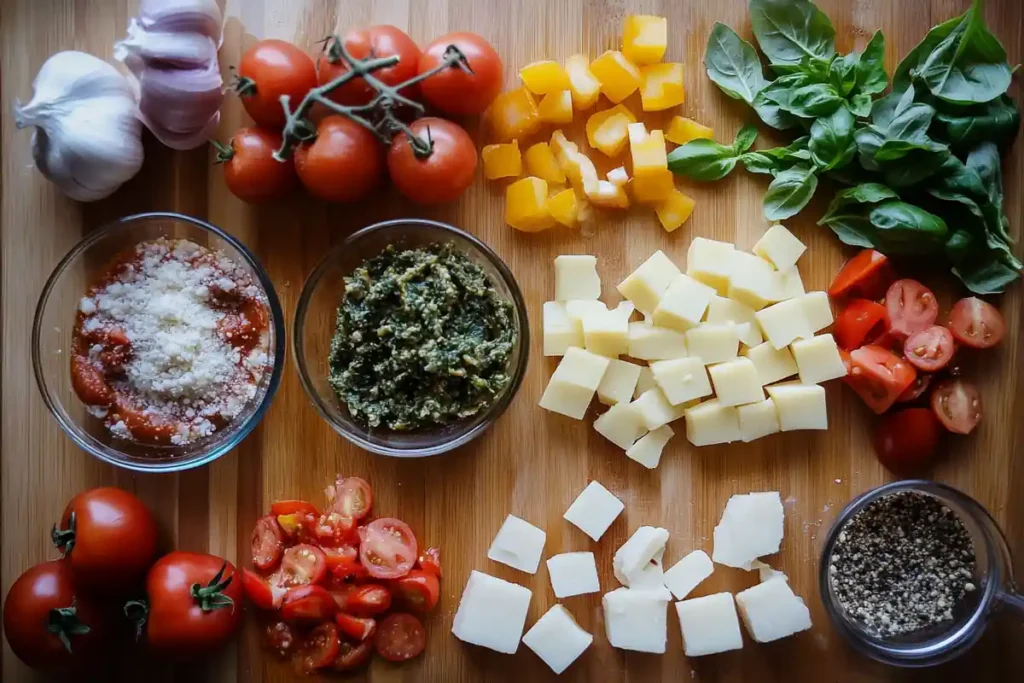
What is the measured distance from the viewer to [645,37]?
71.4 inches

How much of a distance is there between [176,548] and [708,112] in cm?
155

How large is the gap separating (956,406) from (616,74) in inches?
41.5

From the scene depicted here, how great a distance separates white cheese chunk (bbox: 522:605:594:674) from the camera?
183 cm

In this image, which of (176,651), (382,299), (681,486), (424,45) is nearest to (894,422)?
(681,486)

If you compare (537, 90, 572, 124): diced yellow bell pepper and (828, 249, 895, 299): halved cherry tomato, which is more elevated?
(537, 90, 572, 124): diced yellow bell pepper

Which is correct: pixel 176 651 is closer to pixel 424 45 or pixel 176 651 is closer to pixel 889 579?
pixel 424 45

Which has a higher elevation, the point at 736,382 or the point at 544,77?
the point at 544,77

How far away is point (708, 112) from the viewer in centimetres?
190

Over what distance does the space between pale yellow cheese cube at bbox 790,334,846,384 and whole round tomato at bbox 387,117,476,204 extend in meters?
0.82

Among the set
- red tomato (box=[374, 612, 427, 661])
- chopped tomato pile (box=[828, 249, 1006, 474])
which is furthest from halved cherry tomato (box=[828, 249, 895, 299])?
red tomato (box=[374, 612, 427, 661])

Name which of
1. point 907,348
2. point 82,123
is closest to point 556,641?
point 907,348

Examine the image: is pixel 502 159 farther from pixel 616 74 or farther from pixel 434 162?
pixel 616 74

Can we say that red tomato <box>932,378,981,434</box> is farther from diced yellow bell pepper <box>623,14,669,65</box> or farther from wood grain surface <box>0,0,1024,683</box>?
diced yellow bell pepper <box>623,14,669,65</box>

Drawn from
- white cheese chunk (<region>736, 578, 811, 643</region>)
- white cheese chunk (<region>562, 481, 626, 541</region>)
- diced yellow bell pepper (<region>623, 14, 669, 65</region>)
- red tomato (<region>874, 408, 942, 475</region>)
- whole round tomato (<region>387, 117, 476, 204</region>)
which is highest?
diced yellow bell pepper (<region>623, 14, 669, 65</region>)
